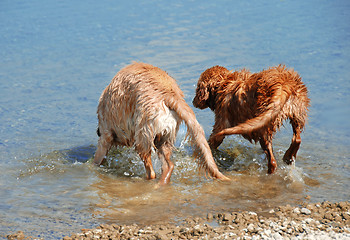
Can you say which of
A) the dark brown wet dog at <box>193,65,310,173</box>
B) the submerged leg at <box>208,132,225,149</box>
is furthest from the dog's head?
the submerged leg at <box>208,132,225,149</box>

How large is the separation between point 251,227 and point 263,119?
142 cm

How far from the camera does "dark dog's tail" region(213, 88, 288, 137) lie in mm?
5395

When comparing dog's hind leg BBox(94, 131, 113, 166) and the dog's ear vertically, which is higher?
the dog's ear

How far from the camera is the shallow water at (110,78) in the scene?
5.51m

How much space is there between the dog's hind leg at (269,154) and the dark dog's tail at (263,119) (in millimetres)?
710

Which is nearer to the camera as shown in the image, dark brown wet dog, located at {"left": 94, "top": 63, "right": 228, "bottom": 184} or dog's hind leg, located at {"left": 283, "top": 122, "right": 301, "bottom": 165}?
dark brown wet dog, located at {"left": 94, "top": 63, "right": 228, "bottom": 184}

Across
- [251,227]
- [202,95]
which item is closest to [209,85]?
[202,95]

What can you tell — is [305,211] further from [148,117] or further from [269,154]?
[148,117]

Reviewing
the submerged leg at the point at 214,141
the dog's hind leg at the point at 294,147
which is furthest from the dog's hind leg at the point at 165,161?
the dog's hind leg at the point at 294,147

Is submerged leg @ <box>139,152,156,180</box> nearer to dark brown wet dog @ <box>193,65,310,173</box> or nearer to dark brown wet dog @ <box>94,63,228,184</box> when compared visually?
dark brown wet dog @ <box>94,63,228,184</box>

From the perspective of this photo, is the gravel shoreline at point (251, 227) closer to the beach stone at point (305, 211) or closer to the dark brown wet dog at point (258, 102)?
the beach stone at point (305, 211)

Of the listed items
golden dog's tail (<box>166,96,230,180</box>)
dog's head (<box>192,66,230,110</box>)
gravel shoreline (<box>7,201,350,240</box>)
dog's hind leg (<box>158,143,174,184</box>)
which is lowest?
gravel shoreline (<box>7,201,350,240</box>)

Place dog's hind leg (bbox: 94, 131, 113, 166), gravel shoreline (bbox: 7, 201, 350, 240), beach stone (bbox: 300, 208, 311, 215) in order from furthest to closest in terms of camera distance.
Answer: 1. dog's hind leg (bbox: 94, 131, 113, 166)
2. beach stone (bbox: 300, 208, 311, 215)
3. gravel shoreline (bbox: 7, 201, 350, 240)

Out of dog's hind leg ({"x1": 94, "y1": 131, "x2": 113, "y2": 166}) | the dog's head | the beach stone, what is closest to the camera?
the beach stone
